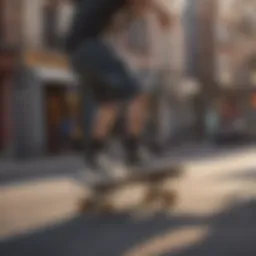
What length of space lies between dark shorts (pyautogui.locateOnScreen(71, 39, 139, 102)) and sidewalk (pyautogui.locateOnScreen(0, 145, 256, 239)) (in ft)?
0.74

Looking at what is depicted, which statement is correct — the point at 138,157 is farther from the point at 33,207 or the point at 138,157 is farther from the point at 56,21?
the point at 33,207

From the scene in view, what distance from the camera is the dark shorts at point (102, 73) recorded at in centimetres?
90

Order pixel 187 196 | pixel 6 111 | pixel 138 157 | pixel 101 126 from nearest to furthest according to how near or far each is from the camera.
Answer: pixel 101 126
pixel 138 157
pixel 187 196
pixel 6 111

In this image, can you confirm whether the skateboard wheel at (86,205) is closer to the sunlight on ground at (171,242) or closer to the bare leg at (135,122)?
the sunlight on ground at (171,242)

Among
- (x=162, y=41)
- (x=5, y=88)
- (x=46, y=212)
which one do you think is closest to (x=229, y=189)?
(x=46, y=212)

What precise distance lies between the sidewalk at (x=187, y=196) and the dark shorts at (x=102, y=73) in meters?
0.23

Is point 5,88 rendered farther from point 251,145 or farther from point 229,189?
point 251,145

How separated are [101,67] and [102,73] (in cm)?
1

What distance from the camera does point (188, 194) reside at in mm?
1330

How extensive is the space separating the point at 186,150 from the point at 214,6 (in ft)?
0.82

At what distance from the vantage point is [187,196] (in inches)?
51.8

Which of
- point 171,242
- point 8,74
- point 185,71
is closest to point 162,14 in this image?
point 185,71

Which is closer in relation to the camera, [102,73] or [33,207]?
[102,73]

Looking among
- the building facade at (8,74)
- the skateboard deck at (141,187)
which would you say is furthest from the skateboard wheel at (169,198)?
the building facade at (8,74)
